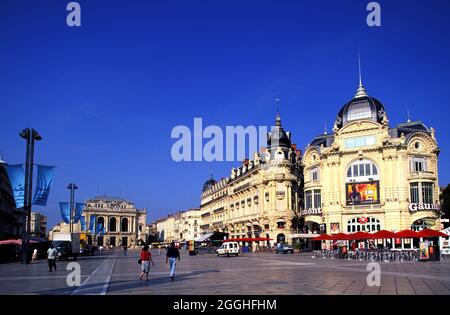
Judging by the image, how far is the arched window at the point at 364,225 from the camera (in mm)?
66125

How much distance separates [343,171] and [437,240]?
21.7 metres

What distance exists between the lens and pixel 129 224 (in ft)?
627

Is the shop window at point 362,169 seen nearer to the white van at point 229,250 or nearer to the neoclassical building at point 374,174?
the neoclassical building at point 374,174

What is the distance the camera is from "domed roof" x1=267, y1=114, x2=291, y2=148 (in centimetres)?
8662

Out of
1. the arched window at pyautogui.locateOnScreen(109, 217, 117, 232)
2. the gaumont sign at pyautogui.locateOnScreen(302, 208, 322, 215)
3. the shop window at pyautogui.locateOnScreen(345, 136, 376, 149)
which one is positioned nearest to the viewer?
the shop window at pyautogui.locateOnScreen(345, 136, 376, 149)

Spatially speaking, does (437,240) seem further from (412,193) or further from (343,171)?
(343,171)

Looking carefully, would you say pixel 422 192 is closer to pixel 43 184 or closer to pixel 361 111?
pixel 361 111

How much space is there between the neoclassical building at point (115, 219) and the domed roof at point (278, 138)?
11164 centimetres

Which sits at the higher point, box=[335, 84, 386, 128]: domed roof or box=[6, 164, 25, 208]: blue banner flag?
box=[335, 84, 386, 128]: domed roof

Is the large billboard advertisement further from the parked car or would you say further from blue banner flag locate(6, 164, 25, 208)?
blue banner flag locate(6, 164, 25, 208)

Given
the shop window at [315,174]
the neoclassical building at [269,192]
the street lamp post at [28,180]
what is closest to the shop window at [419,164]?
the shop window at [315,174]

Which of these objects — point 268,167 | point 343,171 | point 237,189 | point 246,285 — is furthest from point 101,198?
point 246,285

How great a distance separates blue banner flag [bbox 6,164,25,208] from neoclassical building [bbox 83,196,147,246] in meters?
146

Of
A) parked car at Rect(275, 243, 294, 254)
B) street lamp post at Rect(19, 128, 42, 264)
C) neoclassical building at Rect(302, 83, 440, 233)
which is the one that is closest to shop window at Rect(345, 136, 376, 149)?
neoclassical building at Rect(302, 83, 440, 233)
